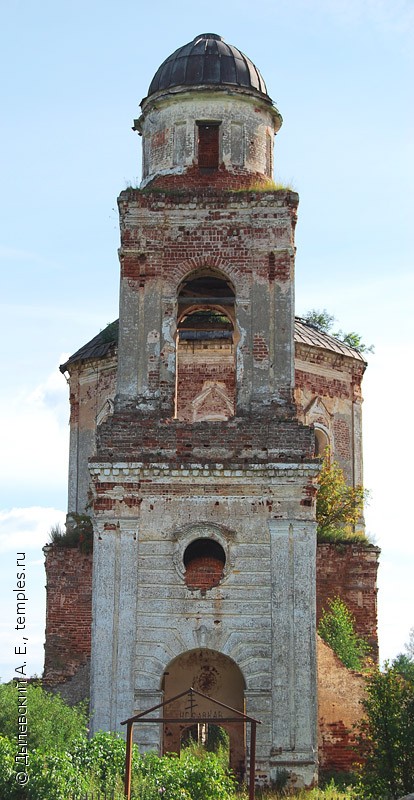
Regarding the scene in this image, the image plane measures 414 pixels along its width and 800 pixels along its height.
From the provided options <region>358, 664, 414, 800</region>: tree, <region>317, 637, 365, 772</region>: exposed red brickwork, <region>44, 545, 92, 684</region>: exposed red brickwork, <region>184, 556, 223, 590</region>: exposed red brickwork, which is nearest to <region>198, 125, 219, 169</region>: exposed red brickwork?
<region>184, 556, 223, 590</region>: exposed red brickwork

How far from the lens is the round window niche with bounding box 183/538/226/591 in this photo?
58.4ft

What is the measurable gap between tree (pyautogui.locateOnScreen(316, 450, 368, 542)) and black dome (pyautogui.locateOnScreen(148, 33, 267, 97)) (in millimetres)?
7096

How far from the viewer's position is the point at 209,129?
19.6m

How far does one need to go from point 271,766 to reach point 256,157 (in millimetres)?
8764

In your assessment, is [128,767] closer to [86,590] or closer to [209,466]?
[209,466]

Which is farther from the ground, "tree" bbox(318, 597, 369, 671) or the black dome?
the black dome

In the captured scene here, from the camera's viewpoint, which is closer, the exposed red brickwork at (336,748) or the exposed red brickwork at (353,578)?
the exposed red brickwork at (336,748)

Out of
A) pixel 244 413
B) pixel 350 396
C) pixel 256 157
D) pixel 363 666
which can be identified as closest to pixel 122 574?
pixel 244 413

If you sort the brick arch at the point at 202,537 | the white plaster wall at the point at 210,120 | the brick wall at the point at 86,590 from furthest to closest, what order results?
the brick wall at the point at 86,590 < the white plaster wall at the point at 210,120 < the brick arch at the point at 202,537

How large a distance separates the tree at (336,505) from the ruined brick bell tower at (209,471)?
4.75 meters

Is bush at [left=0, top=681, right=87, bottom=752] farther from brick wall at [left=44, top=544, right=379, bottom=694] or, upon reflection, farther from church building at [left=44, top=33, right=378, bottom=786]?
brick wall at [left=44, top=544, right=379, bottom=694]

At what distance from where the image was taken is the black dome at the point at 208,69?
19641 millimetres

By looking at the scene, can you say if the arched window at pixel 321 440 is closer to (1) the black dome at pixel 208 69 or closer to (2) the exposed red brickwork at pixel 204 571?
(2) the exposed red brickwork at pixel 204 571

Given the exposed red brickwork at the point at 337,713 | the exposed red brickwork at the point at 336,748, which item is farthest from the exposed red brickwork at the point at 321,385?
the exposed red brickwork at the point at 336,748
